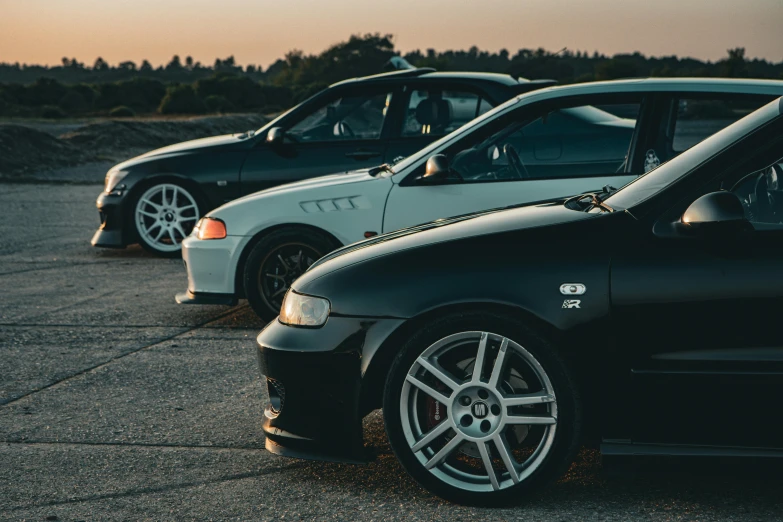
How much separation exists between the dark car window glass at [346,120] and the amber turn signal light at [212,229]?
2542mm

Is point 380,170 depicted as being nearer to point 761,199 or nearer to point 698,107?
point 698,107

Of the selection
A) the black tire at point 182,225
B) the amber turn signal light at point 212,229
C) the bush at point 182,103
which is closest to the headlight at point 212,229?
the amber turn signal light at point 212,229

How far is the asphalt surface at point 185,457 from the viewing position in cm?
395

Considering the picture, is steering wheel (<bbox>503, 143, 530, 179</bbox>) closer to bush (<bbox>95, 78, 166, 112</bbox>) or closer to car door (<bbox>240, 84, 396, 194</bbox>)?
car door (<bbox>240, 84, 396, 194</bbox>)

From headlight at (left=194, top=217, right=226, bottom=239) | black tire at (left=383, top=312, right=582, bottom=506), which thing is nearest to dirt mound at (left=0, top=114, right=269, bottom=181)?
headlight at (left=194, top=217, right=226, bottom=239)

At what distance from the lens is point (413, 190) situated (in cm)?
681

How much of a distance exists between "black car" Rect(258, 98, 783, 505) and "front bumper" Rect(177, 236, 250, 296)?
3172mm

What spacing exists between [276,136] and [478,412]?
19.9ft

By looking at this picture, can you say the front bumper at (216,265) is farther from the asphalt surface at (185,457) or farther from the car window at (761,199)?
the car window at (761,199)

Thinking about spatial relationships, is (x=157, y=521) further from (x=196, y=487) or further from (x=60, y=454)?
(x=60, y=454)

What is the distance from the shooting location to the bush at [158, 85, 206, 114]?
5569 centimetres

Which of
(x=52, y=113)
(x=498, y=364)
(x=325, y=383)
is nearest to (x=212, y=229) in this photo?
(x=325, y=383)

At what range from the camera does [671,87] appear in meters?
6.52

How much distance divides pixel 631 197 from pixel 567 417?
3.10 feet
